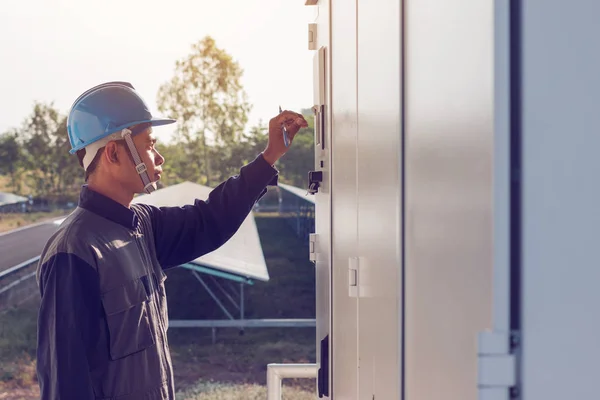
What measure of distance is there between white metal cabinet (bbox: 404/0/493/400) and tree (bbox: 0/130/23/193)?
23.3 m

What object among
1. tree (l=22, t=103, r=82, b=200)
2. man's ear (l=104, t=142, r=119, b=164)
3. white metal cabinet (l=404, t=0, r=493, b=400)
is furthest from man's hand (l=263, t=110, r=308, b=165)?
tree (l=22, t=103, r=82, b=200)

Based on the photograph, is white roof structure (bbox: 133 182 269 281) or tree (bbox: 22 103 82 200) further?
tree (bbox: 22 103 82 200)

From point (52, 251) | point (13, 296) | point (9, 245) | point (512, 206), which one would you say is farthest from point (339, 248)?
point (9, 245)

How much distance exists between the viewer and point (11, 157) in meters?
22.8

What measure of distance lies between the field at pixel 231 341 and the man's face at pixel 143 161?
1120cm

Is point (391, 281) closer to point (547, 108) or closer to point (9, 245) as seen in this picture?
point (547, 108)

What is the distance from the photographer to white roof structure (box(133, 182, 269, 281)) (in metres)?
11.6

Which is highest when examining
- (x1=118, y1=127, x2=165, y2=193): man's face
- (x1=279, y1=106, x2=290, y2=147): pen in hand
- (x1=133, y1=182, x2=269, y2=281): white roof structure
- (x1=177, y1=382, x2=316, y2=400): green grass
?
(x1=279, y1=106, x2=290, y2=147): pen in hand

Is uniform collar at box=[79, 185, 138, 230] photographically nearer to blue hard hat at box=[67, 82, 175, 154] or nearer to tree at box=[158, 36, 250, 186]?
blue hard hat at box=[67, 82, 175, 154]

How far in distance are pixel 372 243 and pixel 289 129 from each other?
2.77 ft

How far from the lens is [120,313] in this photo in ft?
6.18

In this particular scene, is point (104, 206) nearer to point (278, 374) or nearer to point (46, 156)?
point (278, 374)

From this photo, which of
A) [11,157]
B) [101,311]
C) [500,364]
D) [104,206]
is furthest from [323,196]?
[11,157]

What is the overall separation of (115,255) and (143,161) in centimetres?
32
